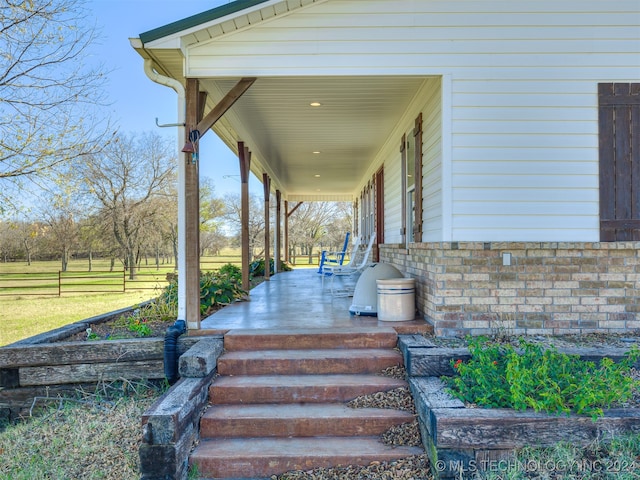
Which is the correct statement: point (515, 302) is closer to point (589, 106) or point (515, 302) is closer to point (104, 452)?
point (589, 106)

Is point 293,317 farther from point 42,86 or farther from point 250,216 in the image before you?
point 250,216

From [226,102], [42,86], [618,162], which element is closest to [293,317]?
[226,102]

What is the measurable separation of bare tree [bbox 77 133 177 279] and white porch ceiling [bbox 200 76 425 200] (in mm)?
12779

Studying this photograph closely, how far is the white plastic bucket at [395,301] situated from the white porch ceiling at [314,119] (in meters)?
2.10

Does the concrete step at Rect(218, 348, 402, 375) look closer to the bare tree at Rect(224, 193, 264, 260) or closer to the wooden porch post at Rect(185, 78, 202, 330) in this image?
the wooden porch post at Rect(185, 78, 202, 330)

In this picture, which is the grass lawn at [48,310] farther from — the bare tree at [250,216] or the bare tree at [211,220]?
the bare tree at [250,216]

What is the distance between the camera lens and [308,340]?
392 centimetres

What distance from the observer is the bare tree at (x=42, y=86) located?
7805 millimetres

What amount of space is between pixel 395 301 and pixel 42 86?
814 cm

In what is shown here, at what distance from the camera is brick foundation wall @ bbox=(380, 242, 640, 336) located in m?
4.16

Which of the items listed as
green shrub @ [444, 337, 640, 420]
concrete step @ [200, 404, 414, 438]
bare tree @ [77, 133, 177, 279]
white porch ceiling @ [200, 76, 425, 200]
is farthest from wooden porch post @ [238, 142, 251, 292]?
bare tree @ [77, 133, 177, 279]

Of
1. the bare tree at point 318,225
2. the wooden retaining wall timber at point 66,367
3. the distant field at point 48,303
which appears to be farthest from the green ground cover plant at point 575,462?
the bare tree at point 318,225

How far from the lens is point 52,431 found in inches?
133

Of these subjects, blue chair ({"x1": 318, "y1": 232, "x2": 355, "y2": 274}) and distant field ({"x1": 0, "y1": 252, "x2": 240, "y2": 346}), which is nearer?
blue chair ({"x1": 318, "y1": 232, "x2": 355, "y2": 274})
